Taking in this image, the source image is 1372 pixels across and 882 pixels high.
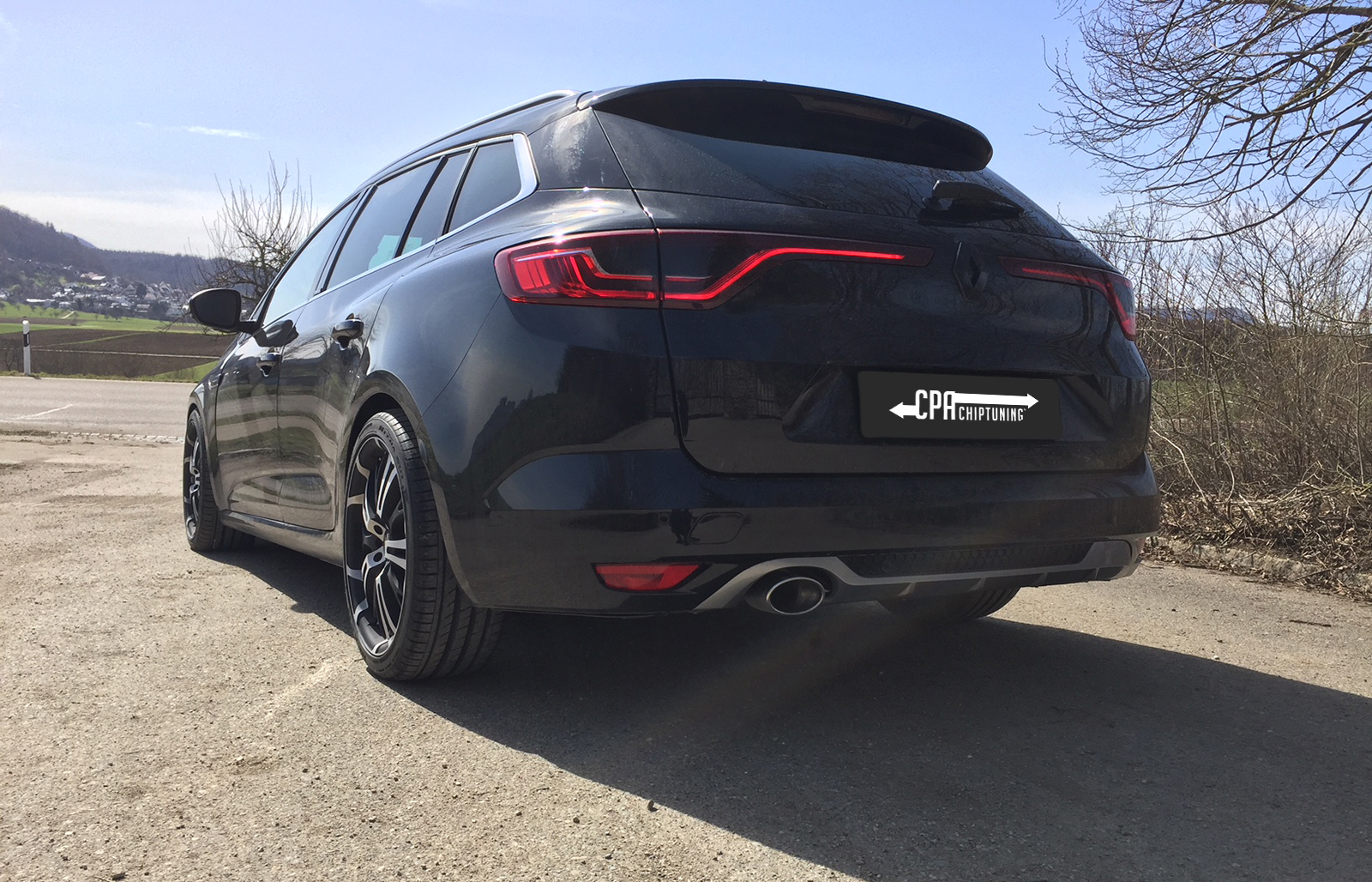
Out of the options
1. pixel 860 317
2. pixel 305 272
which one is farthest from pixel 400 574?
pixel 305 272

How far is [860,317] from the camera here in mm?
2787

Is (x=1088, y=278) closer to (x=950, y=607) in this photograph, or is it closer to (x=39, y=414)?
(x=950, y=607)

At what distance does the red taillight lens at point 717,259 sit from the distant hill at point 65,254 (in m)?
143

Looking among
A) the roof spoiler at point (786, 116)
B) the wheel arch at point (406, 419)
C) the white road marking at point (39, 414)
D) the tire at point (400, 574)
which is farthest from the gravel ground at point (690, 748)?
the white road marking at point (39, 414)

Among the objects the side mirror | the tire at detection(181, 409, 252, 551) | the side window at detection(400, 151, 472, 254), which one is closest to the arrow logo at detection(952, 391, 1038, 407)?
the side window at detection(400, 151, 472, 254)

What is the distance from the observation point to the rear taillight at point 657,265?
8.75 ft

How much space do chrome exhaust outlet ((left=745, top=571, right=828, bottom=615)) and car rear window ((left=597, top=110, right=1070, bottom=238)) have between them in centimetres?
92

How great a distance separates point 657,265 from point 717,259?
0.14 m

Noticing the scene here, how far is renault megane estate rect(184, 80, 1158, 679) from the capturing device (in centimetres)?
266

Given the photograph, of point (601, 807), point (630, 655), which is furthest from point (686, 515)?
point (630, 655)

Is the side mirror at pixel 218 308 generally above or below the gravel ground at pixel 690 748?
above

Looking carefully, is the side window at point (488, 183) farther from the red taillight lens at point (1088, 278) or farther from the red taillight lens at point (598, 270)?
the red taillight lens at point (1088, 278)

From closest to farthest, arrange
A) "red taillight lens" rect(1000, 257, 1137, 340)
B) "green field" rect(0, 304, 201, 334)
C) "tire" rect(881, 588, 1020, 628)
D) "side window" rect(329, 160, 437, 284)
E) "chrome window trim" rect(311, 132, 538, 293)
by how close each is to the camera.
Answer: "red taillight lens" rect(1000, 257, 1137, 340) < "chrome window trim" rect(311, 132, 538, 293) < "side window" rect(329, 160, 437, 284) < "tire" rect(881, 588, 1020, 628) < "green field" rect(0, 304, 201, 334)

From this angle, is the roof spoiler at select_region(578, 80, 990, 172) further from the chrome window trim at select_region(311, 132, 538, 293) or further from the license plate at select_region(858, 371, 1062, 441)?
the license plate at select_region(858, 371, 1062, 441)
